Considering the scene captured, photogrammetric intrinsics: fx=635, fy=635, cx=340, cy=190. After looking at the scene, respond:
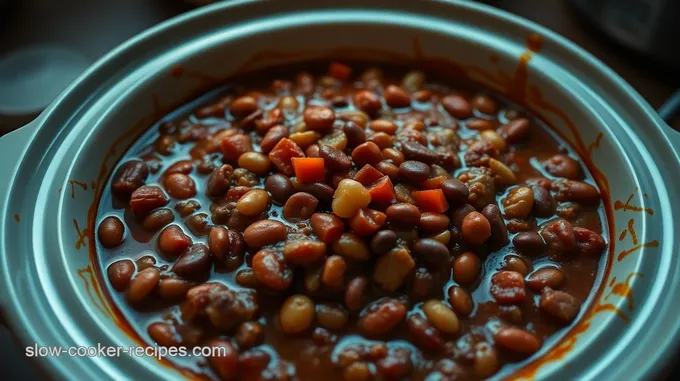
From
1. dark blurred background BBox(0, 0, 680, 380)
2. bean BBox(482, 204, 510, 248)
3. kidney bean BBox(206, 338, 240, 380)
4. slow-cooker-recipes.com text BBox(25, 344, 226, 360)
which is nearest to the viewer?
slow-cooker-recipes.com text BBox(25, 344, 226, 360)

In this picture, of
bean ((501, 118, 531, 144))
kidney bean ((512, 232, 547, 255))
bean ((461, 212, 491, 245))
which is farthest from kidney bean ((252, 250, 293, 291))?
A: bean ((501, 118, 531, 144))

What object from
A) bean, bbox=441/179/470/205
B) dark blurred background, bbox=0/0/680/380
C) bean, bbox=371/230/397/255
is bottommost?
bean, bbox=371/230/397/255

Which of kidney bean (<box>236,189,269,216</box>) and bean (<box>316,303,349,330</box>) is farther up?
kidney bean (<box>236,189,269,216</box>)

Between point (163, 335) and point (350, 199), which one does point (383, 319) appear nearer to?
point (350, 199)

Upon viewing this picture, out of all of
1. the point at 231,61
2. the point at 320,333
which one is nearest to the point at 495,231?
the point at 320,333

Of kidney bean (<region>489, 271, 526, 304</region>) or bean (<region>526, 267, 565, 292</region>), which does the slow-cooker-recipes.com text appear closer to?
kidney bean (<region>489, 271, 526, 304</region>)

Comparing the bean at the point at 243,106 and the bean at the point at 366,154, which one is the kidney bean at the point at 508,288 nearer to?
the bean at the point at 366,154

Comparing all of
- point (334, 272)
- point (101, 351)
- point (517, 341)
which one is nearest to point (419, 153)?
point (334, 272)
